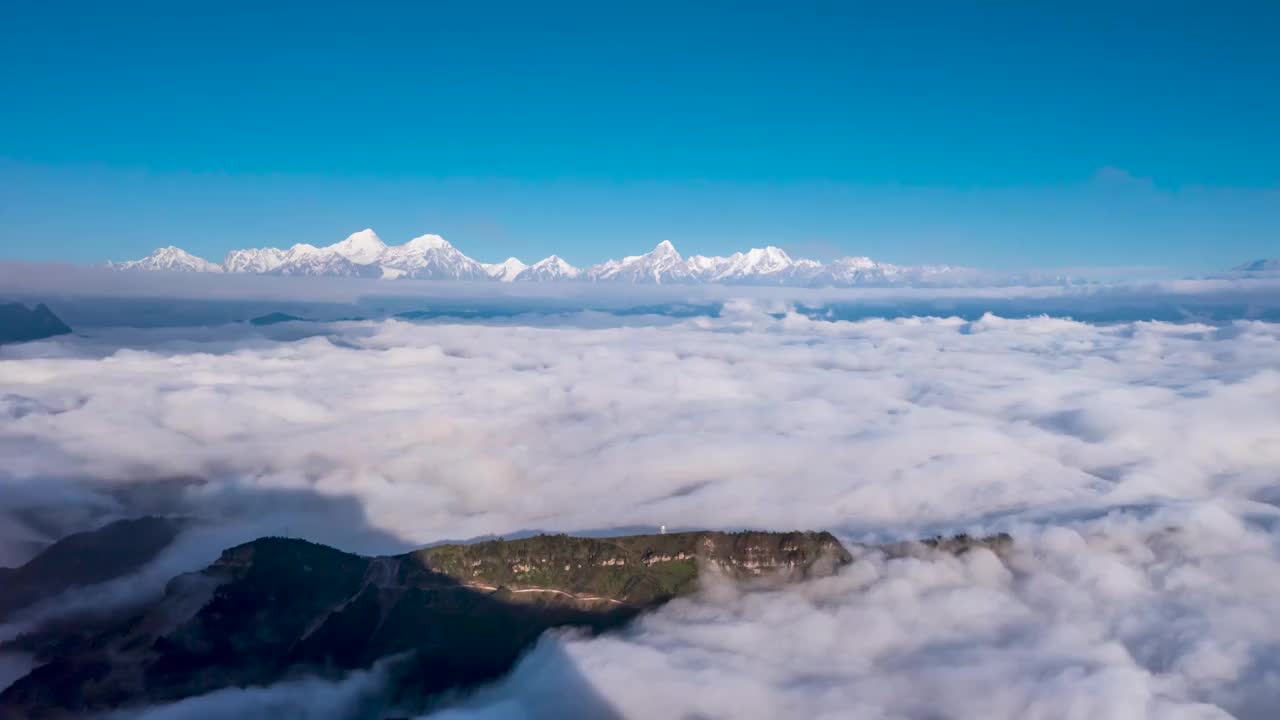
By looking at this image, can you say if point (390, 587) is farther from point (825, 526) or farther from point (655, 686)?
point (825, 526)

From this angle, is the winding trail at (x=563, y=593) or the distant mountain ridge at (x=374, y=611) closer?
the distant mountain ridge at (x=374, y=611)

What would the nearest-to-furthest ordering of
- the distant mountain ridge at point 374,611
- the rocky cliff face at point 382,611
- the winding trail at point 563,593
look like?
the distant mountain ridge at point 374,611, the rocky cliff face at point 382,611, the winding trail at point 563,593

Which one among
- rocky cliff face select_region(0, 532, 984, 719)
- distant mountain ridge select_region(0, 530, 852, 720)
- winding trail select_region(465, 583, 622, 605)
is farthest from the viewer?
winding trail select_region(465, 583, 622, 605)

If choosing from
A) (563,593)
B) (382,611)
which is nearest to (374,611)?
(382,611)

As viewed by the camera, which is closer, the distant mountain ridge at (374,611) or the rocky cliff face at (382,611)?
the distant mountain ridge at (374,611)

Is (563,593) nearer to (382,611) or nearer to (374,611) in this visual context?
(382,611)

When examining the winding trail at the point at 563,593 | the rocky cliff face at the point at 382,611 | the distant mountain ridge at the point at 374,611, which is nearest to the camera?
the distant mountain ridge at the point at 374,611

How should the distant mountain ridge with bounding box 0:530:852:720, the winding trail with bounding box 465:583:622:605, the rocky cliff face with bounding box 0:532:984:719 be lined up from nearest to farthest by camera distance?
the distant mountain ridge with bounding box 0:530:852:720 < the rocky cliff face with bounding box 0:532:984:719 < the winding trail with bounding box 465:583:622:605

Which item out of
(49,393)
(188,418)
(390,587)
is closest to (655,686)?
(390,587)
